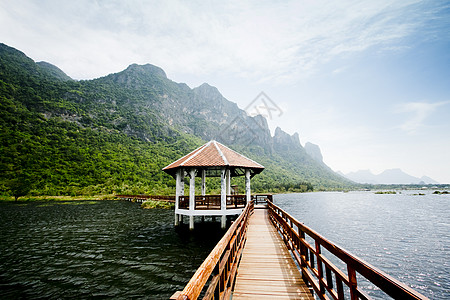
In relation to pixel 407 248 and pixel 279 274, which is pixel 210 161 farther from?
pixel 407 248

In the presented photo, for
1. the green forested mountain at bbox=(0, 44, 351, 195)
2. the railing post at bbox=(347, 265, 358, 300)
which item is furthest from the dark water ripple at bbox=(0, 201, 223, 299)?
the green forested mountain at bbox=(0, 44, 351, 195)

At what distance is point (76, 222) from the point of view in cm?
1803

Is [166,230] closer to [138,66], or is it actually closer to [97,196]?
[97,196]

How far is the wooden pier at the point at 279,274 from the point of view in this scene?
5.89 ft

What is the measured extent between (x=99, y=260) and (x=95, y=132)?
2425 inches

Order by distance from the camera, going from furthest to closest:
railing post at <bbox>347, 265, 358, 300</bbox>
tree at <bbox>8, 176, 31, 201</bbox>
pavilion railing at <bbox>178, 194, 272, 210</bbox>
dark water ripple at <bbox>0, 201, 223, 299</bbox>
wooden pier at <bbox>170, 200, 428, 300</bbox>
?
tree at <bbox>8, 176, 31, 201</bbox>
pavilion railing at <bbox>178, 194, 272, 210</bbox>
dark water ripple at <bbox>0, 201, 223, 299</bbox>
railing post at <bbox>347, 265, 358, 300</bbox>
wooden pier at <bbox>170, 200, 428, 300</bbox>

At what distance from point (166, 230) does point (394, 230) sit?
67.6 feet

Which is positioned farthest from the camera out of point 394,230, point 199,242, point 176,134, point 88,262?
point 176,134

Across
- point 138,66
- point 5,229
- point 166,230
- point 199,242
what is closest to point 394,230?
point 199,242

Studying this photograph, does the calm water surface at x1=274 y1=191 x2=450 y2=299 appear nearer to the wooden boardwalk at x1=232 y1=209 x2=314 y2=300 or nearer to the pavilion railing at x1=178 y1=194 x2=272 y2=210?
the wooden boardwalk at x1=232 y1=209 x2=314 y2=300

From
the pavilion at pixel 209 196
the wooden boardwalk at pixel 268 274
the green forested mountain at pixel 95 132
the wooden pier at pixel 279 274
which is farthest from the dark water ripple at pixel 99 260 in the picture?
the green forested mountain at pixel 95 132

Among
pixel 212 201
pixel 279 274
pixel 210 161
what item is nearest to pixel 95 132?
pixel 212 201

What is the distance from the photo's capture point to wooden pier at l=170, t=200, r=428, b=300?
179cm

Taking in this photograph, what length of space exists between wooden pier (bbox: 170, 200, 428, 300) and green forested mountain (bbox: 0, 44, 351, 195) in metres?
38.5
